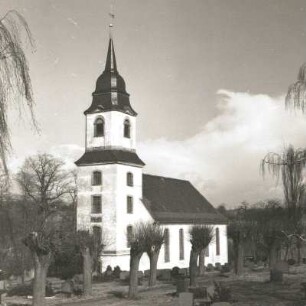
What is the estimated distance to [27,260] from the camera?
140 ft

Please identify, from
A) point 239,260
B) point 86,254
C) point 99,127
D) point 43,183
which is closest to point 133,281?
point 86,254

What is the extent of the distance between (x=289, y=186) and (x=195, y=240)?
12.7m

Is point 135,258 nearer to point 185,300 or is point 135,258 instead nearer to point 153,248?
point 153,248

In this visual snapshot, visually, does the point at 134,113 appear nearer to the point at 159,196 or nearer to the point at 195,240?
the point at 159,196

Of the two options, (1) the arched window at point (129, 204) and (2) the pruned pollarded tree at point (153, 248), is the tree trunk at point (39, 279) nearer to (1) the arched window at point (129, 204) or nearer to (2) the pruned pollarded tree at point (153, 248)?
(2) the pruned pollarded tree at point (153, 248)

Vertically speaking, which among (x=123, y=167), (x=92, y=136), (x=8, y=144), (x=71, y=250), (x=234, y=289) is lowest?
(x=234, y=289)

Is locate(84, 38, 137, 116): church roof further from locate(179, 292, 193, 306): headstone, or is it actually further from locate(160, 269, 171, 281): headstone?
locate(179, 292, 193, 306): headstone

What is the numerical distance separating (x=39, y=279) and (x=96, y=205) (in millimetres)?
23535

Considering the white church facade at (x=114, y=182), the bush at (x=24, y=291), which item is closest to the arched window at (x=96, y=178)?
the white church facade at (x=114, y=182)

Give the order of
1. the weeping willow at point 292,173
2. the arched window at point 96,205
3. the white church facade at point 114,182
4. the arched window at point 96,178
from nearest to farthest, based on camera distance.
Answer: the weeping willow at point 292,173 → the white church facade at point 114,182 → the arched window at point 96,205 → the arched window at point 96,178

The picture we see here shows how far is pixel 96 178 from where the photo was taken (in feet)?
154

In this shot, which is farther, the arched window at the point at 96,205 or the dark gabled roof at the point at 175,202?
the dark gabled roof at the point at 175,202

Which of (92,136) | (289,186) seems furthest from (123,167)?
(289,186)

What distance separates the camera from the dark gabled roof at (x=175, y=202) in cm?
5041
